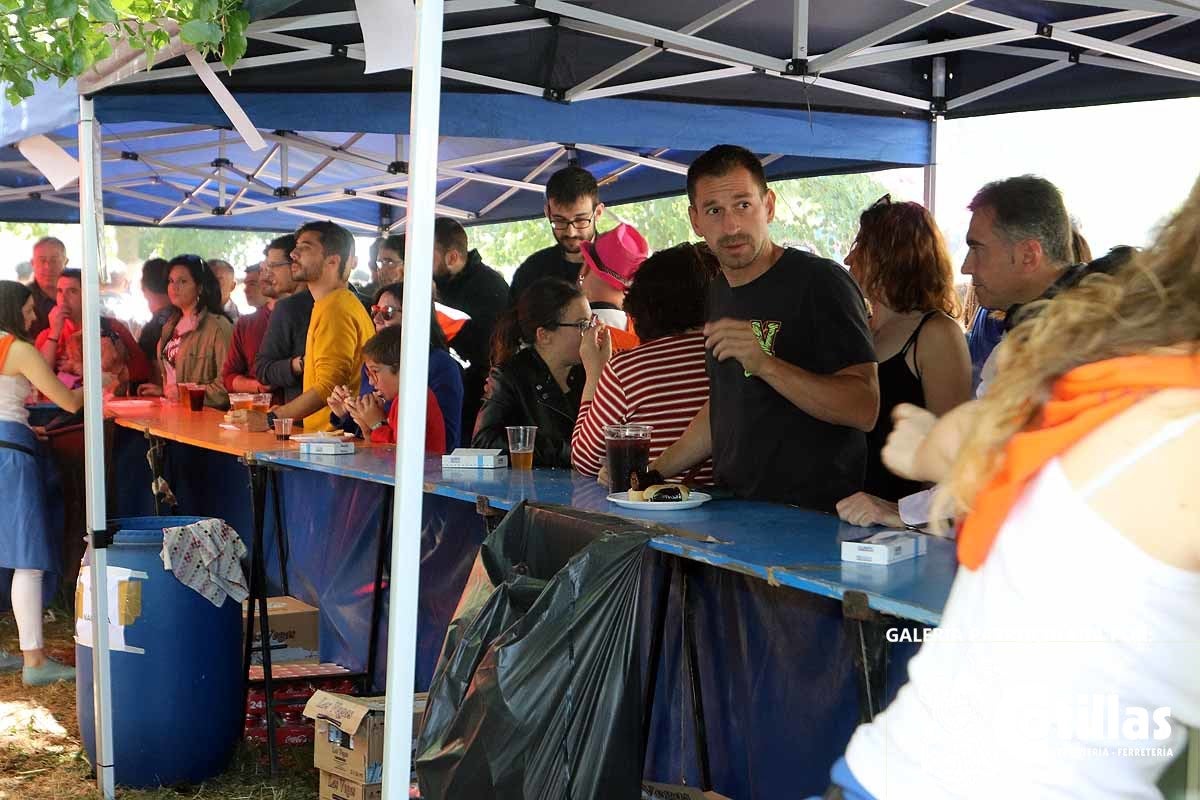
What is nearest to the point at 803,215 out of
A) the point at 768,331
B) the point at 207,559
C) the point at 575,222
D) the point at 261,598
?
the point at 575,222

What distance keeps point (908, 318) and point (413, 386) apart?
5.22ft

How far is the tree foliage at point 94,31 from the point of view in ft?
8.84

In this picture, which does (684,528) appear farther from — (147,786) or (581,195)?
(581,195)

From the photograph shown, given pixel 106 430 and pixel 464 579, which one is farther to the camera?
pixel 106 430

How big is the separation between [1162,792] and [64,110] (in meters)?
4.00

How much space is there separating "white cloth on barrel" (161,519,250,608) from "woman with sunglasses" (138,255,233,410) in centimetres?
287

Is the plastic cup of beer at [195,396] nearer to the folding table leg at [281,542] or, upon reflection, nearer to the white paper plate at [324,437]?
the folding table leg at [281,542]

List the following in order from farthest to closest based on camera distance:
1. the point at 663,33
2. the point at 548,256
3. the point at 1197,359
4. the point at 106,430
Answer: the point at 106,430 < the point at 548,256 < the point at 663,33 < the point at 1197,359

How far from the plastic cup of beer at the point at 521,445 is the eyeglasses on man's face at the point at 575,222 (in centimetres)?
169

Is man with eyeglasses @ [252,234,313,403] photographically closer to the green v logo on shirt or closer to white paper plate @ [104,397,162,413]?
white paper plate @ [104,397,162,413]

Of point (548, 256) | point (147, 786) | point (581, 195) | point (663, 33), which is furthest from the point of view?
point (548, 256)

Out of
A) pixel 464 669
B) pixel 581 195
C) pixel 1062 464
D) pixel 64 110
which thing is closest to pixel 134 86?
pixel 64 110

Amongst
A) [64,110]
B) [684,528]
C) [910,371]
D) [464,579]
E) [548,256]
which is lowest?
[464,579]

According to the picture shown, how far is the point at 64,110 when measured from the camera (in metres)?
4.05
